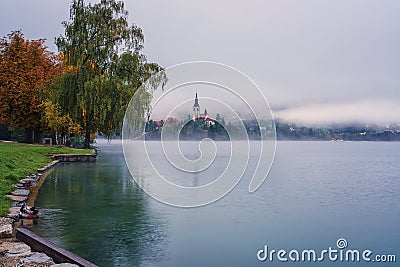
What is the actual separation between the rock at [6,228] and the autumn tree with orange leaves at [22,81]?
24079mm

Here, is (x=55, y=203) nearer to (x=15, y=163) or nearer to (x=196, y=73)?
(x=196, y=73)

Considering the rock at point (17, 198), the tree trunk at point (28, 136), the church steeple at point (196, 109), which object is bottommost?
the rock at point (17, 198)

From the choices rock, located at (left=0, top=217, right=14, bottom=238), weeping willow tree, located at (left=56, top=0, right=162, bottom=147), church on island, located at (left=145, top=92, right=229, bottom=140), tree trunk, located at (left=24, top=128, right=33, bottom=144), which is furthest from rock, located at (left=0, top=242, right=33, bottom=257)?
tree trunk, located at (left=24, top=128, right=33, bottom=144)

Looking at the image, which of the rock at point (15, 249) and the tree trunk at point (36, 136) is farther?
the tree trunk at point (36, 136)

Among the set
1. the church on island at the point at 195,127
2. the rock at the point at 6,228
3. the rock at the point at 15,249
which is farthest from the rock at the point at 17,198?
the church on island at the point at 195,127

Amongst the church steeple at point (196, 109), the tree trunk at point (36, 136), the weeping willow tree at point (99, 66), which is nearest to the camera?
the church steeple at point (196, 109)

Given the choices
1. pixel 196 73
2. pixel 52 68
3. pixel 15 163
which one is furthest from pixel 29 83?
pixel 196 73

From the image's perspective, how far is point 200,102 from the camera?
10.6 m

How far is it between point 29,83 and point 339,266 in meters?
30.1

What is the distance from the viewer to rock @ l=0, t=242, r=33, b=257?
590 cm

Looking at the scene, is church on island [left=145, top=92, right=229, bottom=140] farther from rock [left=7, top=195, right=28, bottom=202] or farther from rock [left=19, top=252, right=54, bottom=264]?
rock [left=19, top=252, right=54, bottom=264]

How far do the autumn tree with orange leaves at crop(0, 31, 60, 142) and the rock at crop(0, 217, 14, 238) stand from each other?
79.0 ft

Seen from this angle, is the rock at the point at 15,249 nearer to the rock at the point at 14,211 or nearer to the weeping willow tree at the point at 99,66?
the rock at the point at 14,211

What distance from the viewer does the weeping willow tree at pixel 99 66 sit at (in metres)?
26.4
